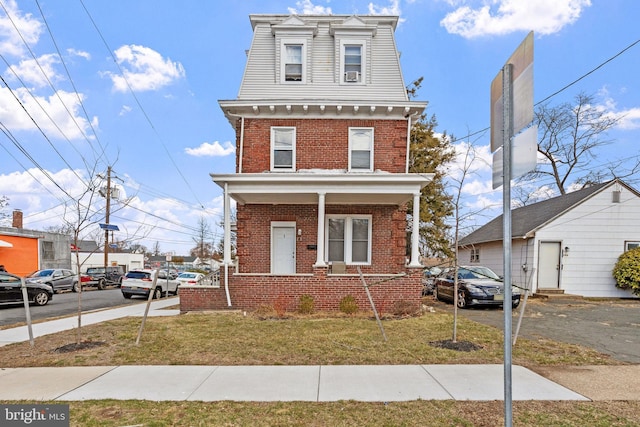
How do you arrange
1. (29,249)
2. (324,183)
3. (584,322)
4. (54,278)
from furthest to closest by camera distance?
(29,249)
(54,278)
(324,183)
(584,322)

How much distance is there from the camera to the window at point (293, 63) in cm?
1295

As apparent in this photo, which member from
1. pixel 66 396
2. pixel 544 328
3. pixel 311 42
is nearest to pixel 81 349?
pixel 66 396

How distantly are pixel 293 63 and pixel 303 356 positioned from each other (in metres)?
10.8

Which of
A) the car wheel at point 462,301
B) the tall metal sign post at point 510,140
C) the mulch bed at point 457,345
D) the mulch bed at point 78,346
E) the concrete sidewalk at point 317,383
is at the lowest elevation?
the car wheel at point 462,301

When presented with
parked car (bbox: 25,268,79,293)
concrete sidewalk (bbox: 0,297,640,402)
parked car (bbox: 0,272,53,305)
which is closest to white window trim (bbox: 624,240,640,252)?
concrete sidewalk (bbox: 0,297,640,402)

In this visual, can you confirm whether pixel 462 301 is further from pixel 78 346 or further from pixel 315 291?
pixel 78 346

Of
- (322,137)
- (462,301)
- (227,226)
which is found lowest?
(462,301)

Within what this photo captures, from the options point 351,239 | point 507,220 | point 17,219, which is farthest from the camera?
point 17,219

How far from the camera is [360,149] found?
12266mm

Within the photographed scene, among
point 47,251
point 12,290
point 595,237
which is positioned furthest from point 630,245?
point 47,251

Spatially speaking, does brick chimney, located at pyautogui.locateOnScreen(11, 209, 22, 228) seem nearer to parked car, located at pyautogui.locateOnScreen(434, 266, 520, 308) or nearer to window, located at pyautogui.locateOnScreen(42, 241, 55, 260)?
window, located at pyautogui.locateOnScreen(42, 241, 55, 260)

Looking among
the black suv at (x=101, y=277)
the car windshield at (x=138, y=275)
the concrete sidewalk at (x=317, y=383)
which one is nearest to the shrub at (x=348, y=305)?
the concrete sidewalk at (x=317, y=383)

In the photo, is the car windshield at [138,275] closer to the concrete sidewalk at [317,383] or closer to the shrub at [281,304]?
the shrub at [281,304]

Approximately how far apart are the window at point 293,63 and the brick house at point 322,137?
1.5 inches
